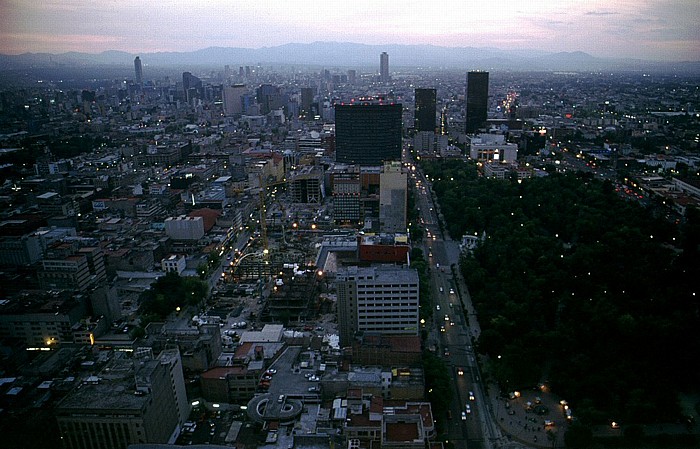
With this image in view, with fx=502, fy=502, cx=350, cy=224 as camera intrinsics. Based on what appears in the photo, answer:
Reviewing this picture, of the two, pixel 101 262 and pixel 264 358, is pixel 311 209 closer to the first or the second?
pixel 101 262

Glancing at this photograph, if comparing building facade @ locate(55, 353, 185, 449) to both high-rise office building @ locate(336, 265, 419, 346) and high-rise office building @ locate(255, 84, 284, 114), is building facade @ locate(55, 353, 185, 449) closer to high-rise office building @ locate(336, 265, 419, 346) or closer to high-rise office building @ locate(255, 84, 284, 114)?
high-rise office building @ locate(336, 265, 419, 346)

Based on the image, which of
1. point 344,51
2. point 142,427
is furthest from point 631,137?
point 344,51

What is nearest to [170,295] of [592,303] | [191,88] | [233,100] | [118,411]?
[118,411]

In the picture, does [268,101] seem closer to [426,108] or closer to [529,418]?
[426,108]

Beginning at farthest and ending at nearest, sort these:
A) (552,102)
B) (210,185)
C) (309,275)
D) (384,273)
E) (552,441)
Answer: (552,102)
(210,185)
(309,275)
(384,273)
(552,441)

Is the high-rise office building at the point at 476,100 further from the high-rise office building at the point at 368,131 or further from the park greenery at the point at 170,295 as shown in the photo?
the park greenery at the point at 170,295

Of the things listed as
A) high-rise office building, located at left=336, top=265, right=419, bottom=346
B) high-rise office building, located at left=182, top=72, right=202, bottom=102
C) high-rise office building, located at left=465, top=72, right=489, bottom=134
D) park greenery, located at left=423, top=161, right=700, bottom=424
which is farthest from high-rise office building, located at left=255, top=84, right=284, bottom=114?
high-rise office building, located at left=336, top=265, right=419, bottom=346
